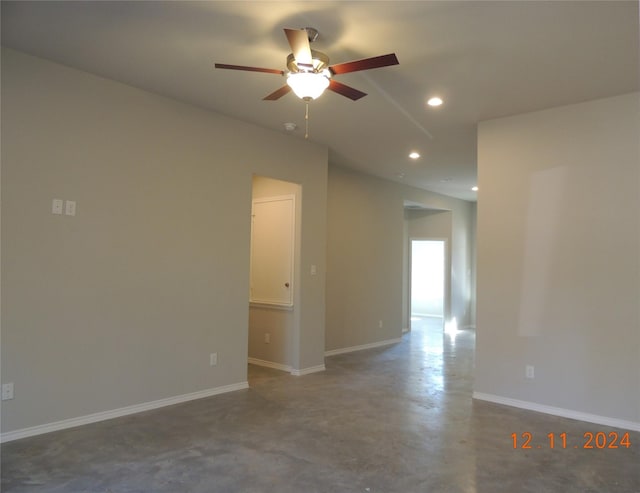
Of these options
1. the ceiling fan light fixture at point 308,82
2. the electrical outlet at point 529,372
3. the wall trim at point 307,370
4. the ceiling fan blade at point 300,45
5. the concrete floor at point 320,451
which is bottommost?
the concrete floor at point 320,451

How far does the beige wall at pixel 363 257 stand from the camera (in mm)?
6660

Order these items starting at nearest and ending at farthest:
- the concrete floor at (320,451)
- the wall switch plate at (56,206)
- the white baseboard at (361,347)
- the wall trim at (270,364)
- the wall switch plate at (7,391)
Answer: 1. the concrete floor at (320,451)
2. the wall switch plate at (7,391)
3. the wall switch plate at (56,206)
4. the wall trim at (270,364)
5. the white baseboard at (361,347)

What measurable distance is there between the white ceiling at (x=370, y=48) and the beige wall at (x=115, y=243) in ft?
0.96

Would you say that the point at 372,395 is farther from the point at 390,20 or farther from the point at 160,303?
the point at 390,20

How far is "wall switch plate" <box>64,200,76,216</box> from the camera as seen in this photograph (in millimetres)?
3414

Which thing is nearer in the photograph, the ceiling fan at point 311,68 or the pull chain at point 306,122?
the ceiling fan at point 311,68

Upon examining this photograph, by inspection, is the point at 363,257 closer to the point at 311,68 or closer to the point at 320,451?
the point at 320,451

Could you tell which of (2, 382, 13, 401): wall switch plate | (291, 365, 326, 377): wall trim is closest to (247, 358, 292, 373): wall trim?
(291, 365, 326, 377): wall trim

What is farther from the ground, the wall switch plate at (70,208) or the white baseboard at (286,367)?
the wall switch plate at (70,208)

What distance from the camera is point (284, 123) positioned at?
15.4ft

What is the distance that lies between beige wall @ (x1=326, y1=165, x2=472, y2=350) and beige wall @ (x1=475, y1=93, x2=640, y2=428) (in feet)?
8.48

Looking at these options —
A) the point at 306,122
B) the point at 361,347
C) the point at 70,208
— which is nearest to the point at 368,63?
the point at 306,122

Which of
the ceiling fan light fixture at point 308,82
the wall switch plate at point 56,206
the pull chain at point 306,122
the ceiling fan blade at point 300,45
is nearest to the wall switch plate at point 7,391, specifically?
the wall switch plate at point 56,206

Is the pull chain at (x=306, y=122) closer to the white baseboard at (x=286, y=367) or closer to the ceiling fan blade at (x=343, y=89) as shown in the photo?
the ceiling fan blade at (x=343, y=89)
